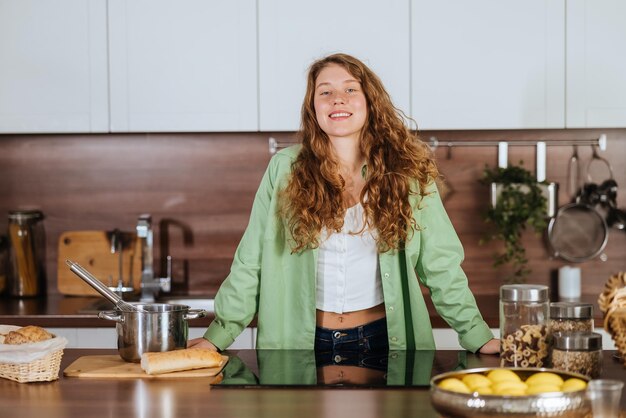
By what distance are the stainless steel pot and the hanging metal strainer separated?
6.88 feet

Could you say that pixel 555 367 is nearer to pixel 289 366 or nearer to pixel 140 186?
pixel 289 366

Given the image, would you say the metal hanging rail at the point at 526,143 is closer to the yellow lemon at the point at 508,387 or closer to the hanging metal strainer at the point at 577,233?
the hanging metal strainer at the point at 577,233

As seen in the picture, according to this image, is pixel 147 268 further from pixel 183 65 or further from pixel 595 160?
pixel 595 160

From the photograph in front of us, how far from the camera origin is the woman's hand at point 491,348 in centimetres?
223

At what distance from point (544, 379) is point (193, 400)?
2.20ft

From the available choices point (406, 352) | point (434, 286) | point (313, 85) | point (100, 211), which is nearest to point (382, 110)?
point (313, 85)

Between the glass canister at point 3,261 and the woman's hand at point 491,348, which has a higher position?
the glass canister at point 3,261

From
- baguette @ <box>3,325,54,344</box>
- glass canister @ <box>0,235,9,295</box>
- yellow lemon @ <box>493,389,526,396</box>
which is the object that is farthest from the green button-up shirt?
glass canister @ <box>0,235,9,295</box>

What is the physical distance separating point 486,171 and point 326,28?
2.93 ft

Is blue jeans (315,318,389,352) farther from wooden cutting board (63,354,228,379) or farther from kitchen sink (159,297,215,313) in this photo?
kitchen sink (159,297,215,313)

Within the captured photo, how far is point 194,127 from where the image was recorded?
11.4ft

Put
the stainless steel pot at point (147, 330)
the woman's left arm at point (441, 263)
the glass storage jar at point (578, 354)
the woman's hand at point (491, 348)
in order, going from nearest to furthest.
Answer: the glass storage jar at point (578, 354) < the stainless steel pot at point (147, 330) < the woman's hand at point (491, 348) < the woman's left arm at point (441, 263)

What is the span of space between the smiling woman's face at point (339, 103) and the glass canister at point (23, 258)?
1.71m

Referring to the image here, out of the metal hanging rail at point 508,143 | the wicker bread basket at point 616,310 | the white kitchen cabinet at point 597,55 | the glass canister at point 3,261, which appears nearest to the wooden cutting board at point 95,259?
the glass canister at point 3,261
